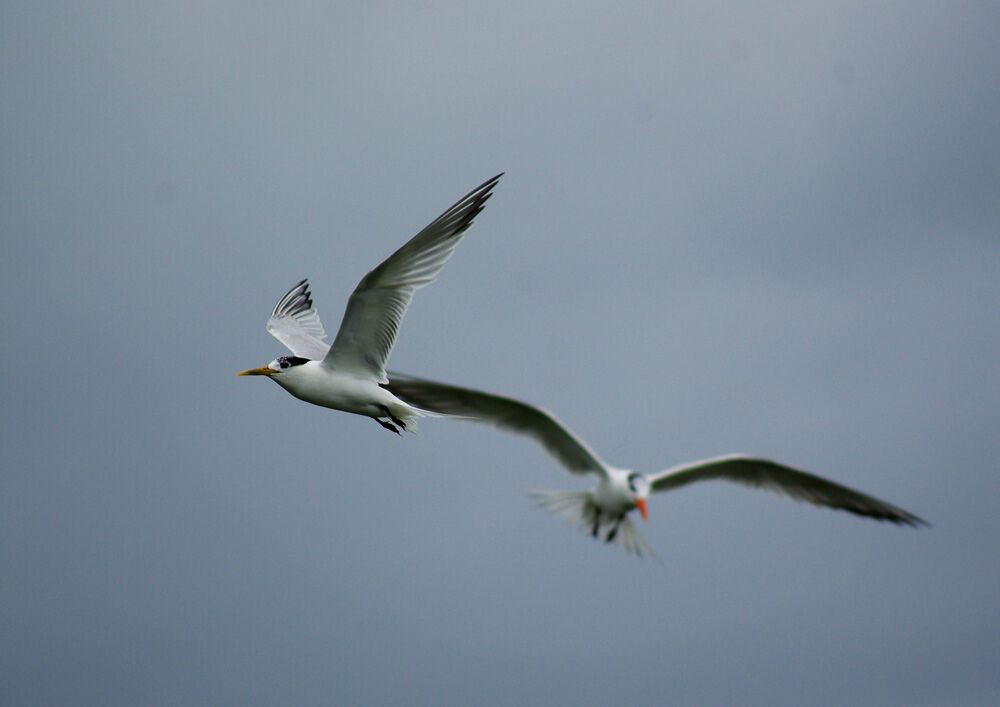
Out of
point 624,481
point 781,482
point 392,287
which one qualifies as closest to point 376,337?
point 392,287

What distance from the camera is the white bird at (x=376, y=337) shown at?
42.2 ft

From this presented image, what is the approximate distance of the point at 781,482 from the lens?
12641mm

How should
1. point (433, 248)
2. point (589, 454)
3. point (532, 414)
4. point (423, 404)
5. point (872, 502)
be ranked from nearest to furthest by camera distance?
point (423, 404)
point (532, 414)
point (589, 454)
point (872, 502)
point (433, 248)

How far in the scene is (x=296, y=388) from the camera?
539 inches

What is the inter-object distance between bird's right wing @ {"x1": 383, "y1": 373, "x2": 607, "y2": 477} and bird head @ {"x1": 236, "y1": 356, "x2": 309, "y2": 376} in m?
3.27

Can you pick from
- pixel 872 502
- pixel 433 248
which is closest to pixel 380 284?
pixel 433 248

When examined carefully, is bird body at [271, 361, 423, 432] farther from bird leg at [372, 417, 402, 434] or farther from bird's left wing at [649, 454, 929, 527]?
bird's left wing at [649, 454, 929, 527]

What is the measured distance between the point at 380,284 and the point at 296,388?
5.42 feet

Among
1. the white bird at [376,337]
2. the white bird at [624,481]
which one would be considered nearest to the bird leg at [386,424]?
the white bird at [376,337]

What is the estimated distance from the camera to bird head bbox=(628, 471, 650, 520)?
38.7 feet

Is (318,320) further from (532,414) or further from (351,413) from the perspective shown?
(532,414)

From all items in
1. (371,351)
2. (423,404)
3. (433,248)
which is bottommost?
(423,404)

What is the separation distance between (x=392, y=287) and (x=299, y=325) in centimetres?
495

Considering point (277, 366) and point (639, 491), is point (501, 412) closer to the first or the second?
A: point (639, 491)
